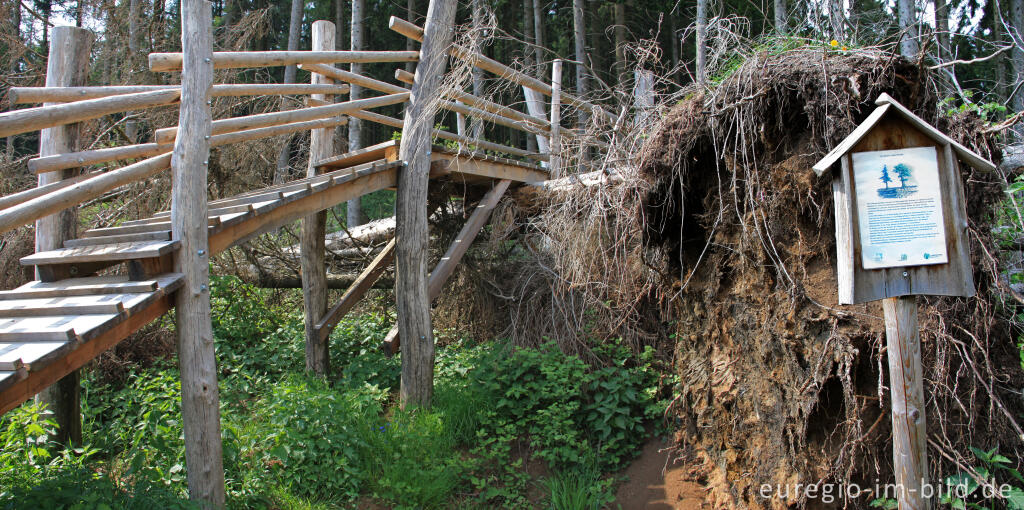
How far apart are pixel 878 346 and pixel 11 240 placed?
23.7ft

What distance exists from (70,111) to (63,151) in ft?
3.42

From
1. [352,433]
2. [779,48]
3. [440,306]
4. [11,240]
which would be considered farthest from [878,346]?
[11,240]

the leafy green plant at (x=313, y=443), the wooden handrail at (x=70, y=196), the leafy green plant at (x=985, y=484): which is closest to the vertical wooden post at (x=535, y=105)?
the leafy green plant at (x=313, y=443)

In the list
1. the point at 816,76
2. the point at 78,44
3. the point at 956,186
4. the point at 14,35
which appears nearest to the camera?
the point at 956,186

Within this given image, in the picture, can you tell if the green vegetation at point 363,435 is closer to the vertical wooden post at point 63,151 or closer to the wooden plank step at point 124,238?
the vertical wooden post at point 63,151

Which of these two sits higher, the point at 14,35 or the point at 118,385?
the point at 14,35

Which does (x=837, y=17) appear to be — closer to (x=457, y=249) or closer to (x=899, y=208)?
(x=899, y=208)

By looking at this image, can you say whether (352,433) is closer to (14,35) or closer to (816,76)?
(816,76)

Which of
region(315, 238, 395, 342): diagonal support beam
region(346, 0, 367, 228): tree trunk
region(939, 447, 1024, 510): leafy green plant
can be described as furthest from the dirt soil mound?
region(346, 0, 367, 228): tree trunk

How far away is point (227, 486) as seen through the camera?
4148mm

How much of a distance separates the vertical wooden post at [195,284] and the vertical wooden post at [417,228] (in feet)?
7.34

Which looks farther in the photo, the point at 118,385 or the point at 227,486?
the point at 118,385

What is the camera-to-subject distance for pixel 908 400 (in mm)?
2881

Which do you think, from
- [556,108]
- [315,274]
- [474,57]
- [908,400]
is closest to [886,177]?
[908,400]
